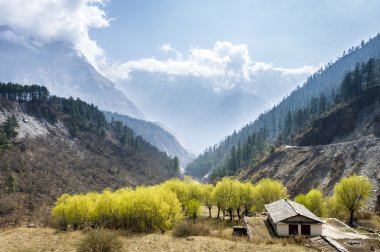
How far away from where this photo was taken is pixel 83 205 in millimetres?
55781

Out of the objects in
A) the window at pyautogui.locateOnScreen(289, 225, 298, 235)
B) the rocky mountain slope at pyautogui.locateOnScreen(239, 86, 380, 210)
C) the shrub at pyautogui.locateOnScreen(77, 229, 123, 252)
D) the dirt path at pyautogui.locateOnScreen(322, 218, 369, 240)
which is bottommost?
the dirt path at pyautogui.locateOnScreen(322, 218, 369, 240)

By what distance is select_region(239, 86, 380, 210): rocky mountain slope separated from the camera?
11106 cm

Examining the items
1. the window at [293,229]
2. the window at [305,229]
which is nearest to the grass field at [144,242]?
the window at [293,229]

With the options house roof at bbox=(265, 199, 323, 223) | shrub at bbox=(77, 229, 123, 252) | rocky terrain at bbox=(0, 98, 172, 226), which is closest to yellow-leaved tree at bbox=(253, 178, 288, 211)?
house roof at bbox=(265, 199, 323, 223)

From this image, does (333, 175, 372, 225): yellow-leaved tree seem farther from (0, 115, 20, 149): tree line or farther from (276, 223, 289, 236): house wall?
(0, 115, 20, 149): tree line

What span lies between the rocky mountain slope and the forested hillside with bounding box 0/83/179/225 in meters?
69.0

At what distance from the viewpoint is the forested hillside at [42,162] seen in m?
104

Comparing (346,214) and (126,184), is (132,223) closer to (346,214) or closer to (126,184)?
(346,214)

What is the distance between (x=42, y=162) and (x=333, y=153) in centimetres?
11281

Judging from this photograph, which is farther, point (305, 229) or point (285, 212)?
point (285, 212)

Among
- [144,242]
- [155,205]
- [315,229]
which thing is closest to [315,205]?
[315,229]

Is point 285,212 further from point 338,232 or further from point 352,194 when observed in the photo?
point 352,194

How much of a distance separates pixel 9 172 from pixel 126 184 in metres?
58.4

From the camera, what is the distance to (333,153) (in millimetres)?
127250
